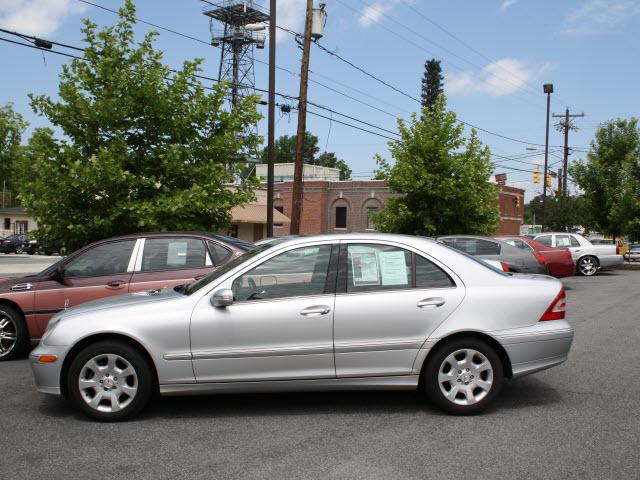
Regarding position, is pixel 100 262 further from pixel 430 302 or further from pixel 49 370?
pixel 430 302

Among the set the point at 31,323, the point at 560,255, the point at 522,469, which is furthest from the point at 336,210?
the point at 522,469

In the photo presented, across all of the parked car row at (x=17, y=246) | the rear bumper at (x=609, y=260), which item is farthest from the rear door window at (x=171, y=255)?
the parked car row at (x=17, y=246)

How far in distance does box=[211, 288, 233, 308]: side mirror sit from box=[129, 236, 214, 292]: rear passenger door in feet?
8.88

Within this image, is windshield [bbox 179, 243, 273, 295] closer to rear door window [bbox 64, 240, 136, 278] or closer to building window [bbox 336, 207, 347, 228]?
rear door window [bbox 64, 240, 136, 278]

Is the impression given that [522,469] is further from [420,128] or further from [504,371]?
[420,128]

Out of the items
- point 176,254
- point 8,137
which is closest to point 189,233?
point 176,254

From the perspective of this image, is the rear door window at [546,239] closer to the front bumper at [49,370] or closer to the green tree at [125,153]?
the green tree at [125,153]

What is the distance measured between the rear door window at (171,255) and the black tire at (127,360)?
277cm

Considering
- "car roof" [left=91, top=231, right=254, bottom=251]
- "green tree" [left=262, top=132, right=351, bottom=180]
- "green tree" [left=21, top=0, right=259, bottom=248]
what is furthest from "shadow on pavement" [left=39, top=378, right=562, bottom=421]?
"green tree" [left=262, top=132, right=351, bottom=180]

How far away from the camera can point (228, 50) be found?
143 feet

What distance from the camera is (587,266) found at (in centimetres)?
2453

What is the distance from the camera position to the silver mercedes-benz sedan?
5141mm

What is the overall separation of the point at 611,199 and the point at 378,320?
30730 millimetres

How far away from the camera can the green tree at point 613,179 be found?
31.5m
